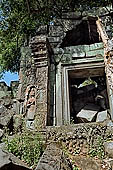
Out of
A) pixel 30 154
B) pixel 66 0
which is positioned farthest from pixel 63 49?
pixel 30 154

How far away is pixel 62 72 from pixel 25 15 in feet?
8.61

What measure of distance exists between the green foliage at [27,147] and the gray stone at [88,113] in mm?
1794

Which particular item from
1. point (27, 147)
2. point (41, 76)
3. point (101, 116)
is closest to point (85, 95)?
point (101, 116)

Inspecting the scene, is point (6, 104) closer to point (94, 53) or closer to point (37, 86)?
point (37, 86)

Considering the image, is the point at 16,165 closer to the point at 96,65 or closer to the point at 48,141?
the point at 48,141

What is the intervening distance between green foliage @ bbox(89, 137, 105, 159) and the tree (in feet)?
13.9

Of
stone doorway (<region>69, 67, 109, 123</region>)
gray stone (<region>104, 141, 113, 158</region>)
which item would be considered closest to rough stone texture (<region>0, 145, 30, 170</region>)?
gray stone (<region>104, 141, 113, 158</region>)

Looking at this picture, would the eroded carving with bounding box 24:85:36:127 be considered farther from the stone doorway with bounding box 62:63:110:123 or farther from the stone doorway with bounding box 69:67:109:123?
the stone doorway with bounding box 69:67:109:123

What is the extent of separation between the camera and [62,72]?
218 inches

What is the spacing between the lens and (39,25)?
22.7 ft

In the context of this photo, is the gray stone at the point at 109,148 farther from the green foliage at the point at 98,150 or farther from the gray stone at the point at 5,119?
the gray stone at the point at 5,119

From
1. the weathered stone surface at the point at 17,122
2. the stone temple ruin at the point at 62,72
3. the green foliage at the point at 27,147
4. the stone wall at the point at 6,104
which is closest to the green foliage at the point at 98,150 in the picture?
the green foliage at the point at 27,147

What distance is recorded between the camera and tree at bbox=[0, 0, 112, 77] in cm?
660

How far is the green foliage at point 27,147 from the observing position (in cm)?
349
